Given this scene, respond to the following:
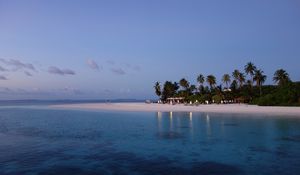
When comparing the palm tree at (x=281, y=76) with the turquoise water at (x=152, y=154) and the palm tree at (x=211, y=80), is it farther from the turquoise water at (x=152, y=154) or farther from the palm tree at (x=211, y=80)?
the turquoise water at (x=152, y=154)

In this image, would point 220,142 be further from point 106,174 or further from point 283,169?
point 106,174

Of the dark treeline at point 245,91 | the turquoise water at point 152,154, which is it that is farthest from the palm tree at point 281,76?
the turquoise water at point 152,154

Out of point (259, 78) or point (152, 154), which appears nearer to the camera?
point (152, 154)

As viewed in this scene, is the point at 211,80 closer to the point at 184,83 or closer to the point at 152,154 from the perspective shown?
the point at 184,83

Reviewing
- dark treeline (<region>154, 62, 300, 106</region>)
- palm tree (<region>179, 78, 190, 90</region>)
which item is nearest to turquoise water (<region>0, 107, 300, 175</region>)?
dark treeline (<region>154, 62, 300, 106</region>)

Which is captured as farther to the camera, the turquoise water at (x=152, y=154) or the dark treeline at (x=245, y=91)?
the dark treeline at (x=245, y=91)

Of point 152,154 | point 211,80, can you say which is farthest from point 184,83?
point 152,154

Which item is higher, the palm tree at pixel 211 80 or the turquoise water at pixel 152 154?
the palm tree at pixel 211 80

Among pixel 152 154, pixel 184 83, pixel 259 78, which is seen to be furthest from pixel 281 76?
pixel 152 154

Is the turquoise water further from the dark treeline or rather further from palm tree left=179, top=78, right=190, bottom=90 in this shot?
palm tree left=179, top=78, right=190, bottom=90

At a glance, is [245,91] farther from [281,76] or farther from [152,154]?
[152,154]

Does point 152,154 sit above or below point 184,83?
below

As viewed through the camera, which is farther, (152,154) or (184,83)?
(184,83)

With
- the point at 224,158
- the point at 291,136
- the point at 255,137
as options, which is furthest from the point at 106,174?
the point at 291,136
